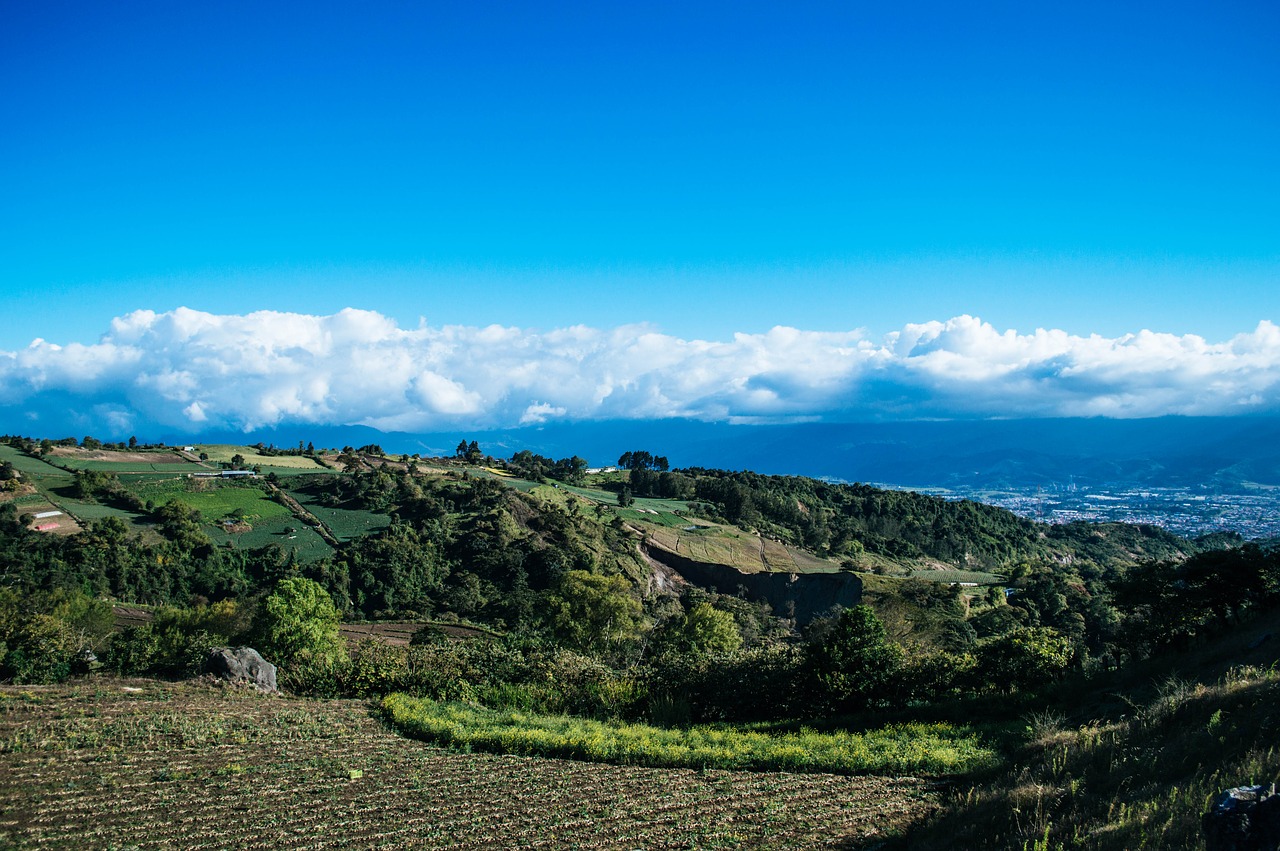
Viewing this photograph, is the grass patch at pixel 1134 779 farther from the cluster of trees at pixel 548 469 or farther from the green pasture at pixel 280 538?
the cluster of trees at pixel 548 469

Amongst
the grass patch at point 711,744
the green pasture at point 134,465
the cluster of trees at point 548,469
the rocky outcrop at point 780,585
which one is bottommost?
the rocky outcrop at point 780,585

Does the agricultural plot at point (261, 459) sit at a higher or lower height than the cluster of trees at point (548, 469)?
higher

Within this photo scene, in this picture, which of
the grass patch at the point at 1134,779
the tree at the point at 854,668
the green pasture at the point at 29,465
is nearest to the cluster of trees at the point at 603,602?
the tree at the point at 854,668

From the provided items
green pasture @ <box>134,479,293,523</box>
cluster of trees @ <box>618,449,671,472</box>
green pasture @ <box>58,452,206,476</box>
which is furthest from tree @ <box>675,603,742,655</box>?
cluster of trees @ <box>618,449,671,472</box>

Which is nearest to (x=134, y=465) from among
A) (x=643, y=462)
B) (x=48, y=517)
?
(x=48, y=517)

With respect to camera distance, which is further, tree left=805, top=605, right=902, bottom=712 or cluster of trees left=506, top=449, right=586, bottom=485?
cluster of trees left=506, top=449, right=586, bottom=485

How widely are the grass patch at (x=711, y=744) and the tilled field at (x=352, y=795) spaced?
114cm

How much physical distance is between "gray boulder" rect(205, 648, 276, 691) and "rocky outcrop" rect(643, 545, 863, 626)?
6204 cm

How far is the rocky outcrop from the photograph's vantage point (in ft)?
275

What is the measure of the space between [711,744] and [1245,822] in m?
21.0

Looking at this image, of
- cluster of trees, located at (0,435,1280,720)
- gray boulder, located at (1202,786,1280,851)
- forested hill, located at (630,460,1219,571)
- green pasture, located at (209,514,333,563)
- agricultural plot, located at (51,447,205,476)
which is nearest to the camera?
gray boulder, located at (1202,786,1280,851)

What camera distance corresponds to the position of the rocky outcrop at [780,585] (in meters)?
83.9

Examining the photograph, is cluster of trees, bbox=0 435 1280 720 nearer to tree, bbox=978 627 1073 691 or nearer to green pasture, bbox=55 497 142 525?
tree, bbox=978 627 1073 691

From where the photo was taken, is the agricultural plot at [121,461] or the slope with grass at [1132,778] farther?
the agricultural plot at [121,461]
